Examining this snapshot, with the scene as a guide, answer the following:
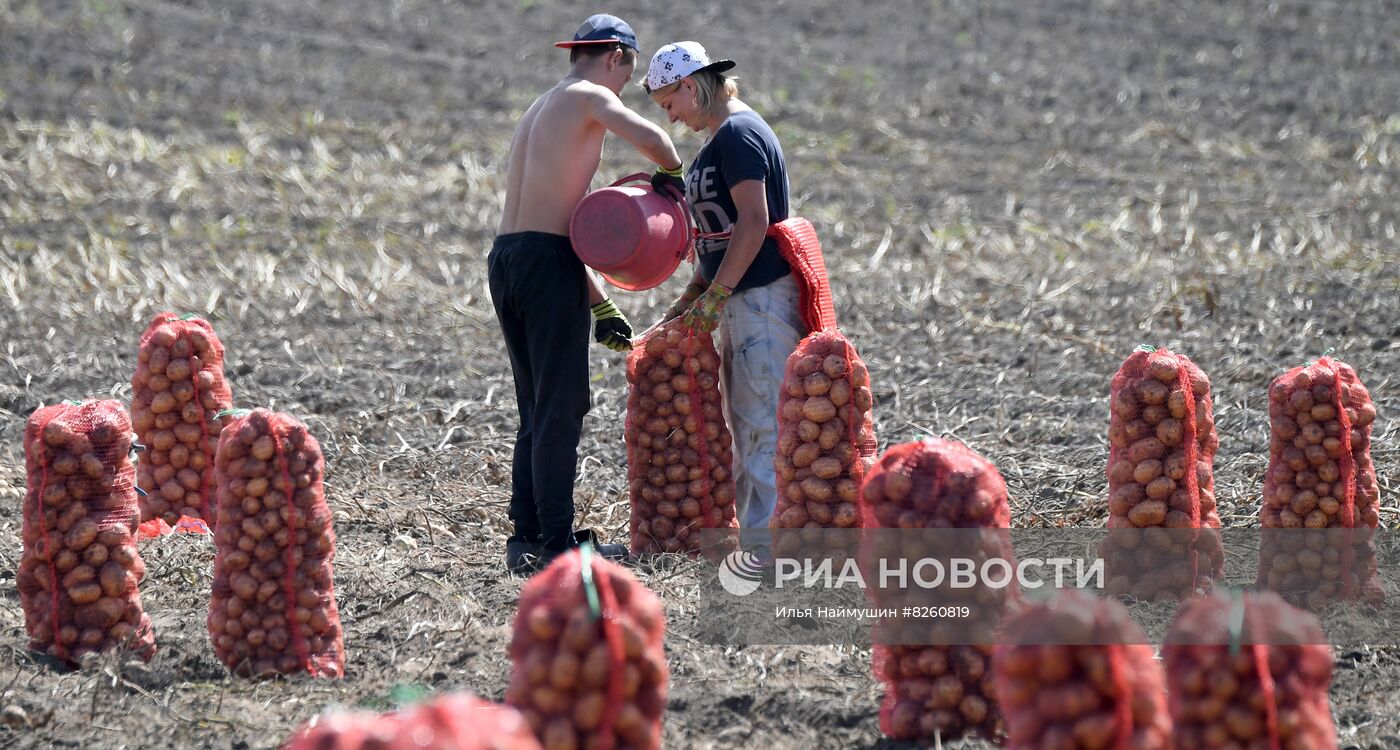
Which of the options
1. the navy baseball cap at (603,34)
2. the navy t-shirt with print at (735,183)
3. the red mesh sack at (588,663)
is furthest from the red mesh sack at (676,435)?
the red mesh sack at (588,663)

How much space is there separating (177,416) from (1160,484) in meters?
3.43

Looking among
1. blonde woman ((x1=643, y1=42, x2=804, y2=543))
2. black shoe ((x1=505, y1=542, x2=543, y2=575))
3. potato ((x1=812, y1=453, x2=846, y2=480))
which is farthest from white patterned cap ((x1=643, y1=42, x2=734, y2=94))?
black shoe ((x1=505, y1=542, x2=543, y2=575))

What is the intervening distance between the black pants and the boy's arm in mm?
430

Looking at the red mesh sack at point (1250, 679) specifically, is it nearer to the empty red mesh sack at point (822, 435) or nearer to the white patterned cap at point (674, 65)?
the empty red mesh sack at point (822, 435)

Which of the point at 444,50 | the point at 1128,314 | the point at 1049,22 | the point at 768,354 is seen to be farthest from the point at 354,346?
the point at 1049,22

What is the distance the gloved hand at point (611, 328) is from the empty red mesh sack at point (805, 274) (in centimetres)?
64

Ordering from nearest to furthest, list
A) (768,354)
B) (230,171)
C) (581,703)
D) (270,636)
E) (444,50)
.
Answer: (581,703)
(270,636)
(768,354)
(230,171)
(444,50)

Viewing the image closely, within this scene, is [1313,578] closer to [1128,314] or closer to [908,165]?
[1128,314]

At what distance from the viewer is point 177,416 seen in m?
5.30

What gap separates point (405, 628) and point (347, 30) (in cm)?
1316

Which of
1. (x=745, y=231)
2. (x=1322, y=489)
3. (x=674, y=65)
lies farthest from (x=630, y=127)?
(x=1322, y=489)

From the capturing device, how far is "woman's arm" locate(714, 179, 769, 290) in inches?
196

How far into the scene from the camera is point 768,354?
5.13 metres

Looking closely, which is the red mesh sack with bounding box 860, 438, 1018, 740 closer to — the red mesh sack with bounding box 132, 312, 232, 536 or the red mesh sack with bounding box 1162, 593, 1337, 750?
the red mesh sack with bounding box 1162, 593, 1337, 750
